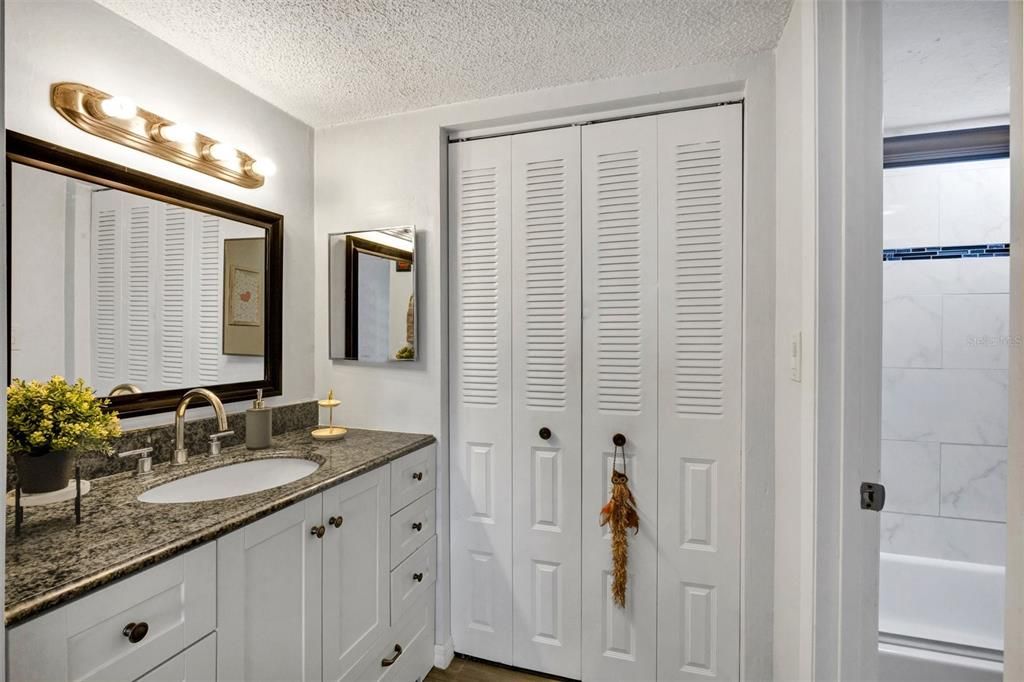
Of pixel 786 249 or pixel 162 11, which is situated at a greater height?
pixel 162 11

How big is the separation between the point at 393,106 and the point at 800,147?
1.49m

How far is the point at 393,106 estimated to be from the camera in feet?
6.70

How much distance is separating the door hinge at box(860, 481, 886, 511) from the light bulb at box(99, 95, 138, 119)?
2.12 meters

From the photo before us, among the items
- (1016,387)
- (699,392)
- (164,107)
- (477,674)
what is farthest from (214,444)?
(1016,387)

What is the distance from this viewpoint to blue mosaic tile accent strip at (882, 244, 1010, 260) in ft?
7.37

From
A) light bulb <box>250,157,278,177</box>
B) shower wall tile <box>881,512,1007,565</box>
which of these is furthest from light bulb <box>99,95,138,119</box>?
shower wall tile <box>881,512,1007,565</box>

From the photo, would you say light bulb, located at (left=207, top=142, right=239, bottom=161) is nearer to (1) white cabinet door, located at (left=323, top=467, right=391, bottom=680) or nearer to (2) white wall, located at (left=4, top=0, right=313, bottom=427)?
(2) white wall, located at (left=4, top=0, right=313, bottom=427)

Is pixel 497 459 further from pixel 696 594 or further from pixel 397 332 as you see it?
pixel 696 594

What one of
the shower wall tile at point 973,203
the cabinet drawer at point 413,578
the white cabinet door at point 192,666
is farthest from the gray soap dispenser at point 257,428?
the shower wall tile at point 973,203

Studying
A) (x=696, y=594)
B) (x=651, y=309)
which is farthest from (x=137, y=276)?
(x=696, y=594)

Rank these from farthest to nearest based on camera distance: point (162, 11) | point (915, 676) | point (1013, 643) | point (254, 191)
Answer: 1. point (254, 191)
2. point (915, 676)
3. point (162, 11)
4. point (1013, 643)

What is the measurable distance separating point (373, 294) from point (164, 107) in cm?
91

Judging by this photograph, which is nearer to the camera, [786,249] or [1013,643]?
[1013,643]

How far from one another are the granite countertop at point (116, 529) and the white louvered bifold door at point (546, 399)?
25.2 inches
